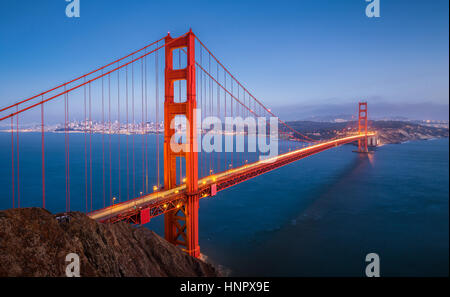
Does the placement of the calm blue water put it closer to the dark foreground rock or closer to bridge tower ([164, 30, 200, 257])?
bridge tower ([164, 30, 200, 257])

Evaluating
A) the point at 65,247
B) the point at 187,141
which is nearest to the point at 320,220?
the point at 187,141

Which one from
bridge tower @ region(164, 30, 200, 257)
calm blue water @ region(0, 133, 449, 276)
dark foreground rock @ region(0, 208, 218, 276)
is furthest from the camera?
calm blue water @ region(0, 133, 449, 276)

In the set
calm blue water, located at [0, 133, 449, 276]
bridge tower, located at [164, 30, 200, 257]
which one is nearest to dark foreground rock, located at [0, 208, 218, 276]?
bridge tower, located at [164, 30, 200, 257]

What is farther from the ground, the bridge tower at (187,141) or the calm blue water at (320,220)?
the bridge tower at (187,141)

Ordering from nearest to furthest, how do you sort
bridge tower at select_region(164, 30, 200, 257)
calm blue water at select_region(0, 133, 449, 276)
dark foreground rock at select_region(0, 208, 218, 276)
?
dark foreground rock at select_region(0, 208, 218, 276) < bridge tower at select_region(164, 30, 200, 257) < calm blue water at select_region(0, 133, 449, 276)

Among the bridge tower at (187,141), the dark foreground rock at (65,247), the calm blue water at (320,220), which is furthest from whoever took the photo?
the calm blue water at (320,220)

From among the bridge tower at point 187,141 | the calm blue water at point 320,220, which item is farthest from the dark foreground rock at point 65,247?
the calm blue water at point 320,220

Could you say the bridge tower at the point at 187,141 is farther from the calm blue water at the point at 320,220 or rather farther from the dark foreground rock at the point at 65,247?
the dark foreground rock at the point at 65,247
